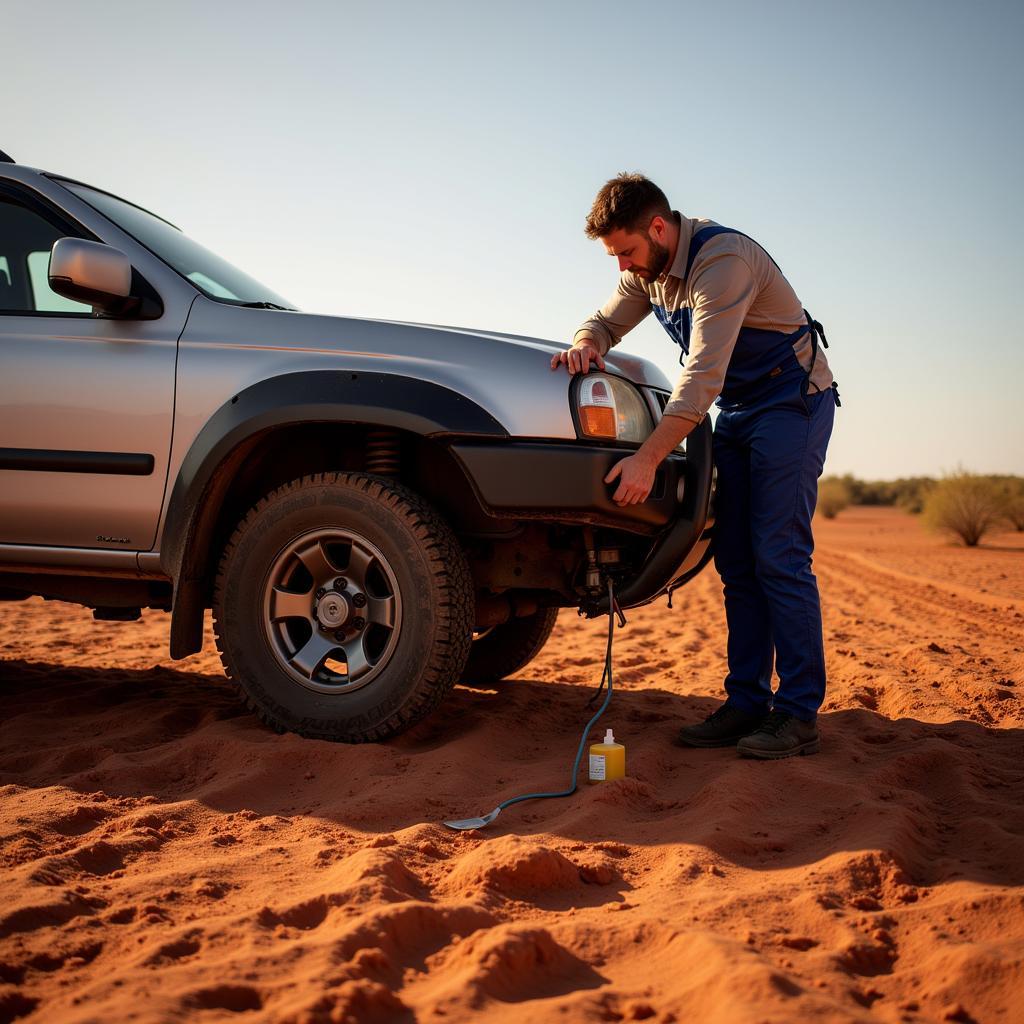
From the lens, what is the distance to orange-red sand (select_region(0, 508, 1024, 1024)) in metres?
1.86

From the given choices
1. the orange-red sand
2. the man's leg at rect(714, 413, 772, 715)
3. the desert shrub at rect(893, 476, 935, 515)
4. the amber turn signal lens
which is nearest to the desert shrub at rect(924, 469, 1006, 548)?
the desert shrub at rect(893, 476, 935, 515)

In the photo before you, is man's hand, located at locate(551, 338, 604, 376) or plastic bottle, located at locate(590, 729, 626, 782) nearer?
plastic bottle, located at locate(590, 729, 626, 782)

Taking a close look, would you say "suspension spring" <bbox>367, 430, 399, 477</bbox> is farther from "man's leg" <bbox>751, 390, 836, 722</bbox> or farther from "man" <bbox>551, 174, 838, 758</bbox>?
"man's leg" <bbox>751, 390, 836, 722</bbox>

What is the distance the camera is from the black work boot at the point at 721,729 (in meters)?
3.86

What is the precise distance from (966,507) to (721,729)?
60.7 feet

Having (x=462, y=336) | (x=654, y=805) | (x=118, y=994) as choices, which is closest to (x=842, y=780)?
(x=654, y=805)

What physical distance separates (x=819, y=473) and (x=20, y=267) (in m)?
3.48

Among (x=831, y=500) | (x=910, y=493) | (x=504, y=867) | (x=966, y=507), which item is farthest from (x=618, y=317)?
(x=910, y=493)

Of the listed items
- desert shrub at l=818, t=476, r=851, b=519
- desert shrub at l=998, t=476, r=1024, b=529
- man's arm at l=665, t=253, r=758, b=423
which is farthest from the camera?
desert shrub at l=818, t=476, r=851, b=519

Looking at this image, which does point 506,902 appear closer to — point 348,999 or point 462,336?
point 348,999

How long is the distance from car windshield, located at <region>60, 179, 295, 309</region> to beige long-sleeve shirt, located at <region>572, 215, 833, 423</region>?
1477 millimetres

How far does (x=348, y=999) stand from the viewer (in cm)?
178

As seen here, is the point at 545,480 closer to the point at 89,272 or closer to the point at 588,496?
the point at 588,496

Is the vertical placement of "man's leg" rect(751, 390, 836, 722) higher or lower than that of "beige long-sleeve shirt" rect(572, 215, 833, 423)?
lower
